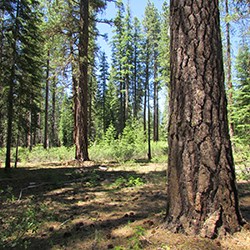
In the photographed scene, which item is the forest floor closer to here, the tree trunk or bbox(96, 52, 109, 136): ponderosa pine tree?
the tree trunk

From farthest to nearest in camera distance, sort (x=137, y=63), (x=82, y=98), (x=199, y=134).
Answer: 1. (x=137, y=63)
2. (x=82, y=98)
3. (x=199, y=134)

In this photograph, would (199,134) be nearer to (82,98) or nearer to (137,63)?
(82,98)

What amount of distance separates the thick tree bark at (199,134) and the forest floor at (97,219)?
0.20m

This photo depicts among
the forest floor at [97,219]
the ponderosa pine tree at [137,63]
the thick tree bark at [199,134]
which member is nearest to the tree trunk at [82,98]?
the forest floor at [97,219]

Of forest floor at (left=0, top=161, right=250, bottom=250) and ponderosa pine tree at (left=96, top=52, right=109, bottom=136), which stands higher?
ponderosa pine tree at (left=96, top=52, right=109, bottom=136)

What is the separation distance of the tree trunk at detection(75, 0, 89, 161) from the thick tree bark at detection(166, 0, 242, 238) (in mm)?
8067

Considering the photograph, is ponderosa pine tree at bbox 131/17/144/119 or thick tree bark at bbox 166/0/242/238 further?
ponderosa pine tree at bbox 131/17/144/119

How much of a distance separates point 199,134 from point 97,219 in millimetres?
2007

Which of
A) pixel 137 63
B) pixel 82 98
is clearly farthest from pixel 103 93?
pixel 82 98

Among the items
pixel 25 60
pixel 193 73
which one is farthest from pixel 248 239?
pixel 25 60

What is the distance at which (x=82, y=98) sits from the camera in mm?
10367

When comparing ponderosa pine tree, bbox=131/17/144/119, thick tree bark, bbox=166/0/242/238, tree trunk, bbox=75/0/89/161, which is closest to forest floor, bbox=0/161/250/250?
thick tree bark, bbox=166/0/242/238

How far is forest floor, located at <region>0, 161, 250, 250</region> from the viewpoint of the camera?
7.32 feet

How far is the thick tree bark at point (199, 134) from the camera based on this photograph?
2.23 m
